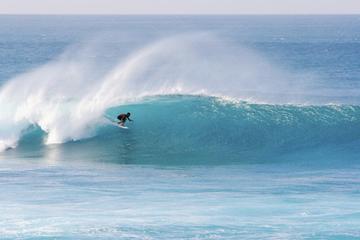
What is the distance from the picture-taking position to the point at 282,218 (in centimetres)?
1758

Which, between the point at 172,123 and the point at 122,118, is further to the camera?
the point at 172,123

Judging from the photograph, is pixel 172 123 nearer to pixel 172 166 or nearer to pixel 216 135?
pixel 216 135

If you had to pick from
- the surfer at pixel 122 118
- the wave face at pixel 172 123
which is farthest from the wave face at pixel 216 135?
the surfer at pixel 122 118

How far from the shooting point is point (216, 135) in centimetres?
2775

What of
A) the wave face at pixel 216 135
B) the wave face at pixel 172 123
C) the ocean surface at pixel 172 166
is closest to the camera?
the ocean surface at pixel 172 166

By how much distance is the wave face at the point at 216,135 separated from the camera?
1016 inches

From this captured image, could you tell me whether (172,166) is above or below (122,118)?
below

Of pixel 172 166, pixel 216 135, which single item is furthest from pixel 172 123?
pixel 172 166

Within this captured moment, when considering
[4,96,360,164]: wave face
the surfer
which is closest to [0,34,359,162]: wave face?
[4,96,360,164]: wave face

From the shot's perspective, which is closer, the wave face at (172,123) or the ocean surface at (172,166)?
the ocean surface at (172,166)

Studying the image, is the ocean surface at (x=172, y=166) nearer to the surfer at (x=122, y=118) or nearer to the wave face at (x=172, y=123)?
the wave face at (x=172, y=123)

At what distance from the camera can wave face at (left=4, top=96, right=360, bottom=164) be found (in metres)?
25.8

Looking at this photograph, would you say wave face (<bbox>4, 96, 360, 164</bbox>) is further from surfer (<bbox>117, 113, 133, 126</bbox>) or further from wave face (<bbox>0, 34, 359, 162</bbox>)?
Answer: surfer (<bbox>117, 113, 133, 126</bbox>)

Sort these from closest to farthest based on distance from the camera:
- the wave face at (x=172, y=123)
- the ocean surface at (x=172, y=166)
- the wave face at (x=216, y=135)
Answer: the ocean surface at (x=172, y=166) < the wave face at (x=216, y=135) < the wave face at (x=172, y=123)
